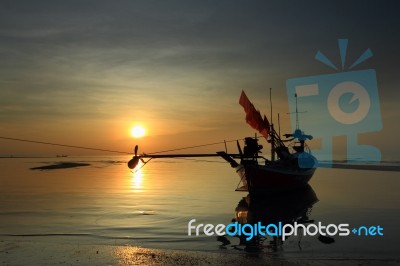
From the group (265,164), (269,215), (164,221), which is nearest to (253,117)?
(265,164)

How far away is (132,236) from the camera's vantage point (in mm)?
15469

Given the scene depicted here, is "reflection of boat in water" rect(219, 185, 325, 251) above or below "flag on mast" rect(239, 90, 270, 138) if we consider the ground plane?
below

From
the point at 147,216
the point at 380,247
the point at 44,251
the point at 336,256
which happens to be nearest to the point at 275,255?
the point at 336,256

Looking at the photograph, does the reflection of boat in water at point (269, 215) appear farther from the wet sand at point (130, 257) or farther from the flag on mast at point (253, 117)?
the flag on mast at point (253, 117)

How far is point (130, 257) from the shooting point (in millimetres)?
11273

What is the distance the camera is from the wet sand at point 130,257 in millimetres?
10742

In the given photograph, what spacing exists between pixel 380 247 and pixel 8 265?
12945 mm

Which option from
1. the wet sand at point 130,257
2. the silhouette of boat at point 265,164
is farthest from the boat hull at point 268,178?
the wet sand at point 130,257

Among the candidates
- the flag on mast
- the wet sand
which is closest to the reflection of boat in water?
the wet sand

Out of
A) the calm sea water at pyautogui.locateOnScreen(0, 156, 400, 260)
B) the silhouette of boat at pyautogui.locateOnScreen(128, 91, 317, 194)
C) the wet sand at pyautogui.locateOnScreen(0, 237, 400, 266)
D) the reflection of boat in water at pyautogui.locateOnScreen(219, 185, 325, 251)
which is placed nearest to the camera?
the wet sand at pyautogui.locateOnScreen(0, 237, 400, 266)

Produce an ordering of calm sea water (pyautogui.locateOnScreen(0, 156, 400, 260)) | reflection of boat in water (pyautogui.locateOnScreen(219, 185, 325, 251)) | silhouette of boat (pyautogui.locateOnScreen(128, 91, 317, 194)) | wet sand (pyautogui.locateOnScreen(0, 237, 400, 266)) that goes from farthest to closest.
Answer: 1. silhouette of boat (pyautogui.locateOnScreen(128, 91, 317, 194))
2. reflection of boat in water (pyautogui.locateOnScreen(219, 185, 325, 251))
3. calm sea water (pyautogui.locateOnScreen(0, 156, 400, 260))
4. wet sand (pyautogui.locateOnScreen(0, 237, 400, 266))

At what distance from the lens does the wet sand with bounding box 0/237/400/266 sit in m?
10.7

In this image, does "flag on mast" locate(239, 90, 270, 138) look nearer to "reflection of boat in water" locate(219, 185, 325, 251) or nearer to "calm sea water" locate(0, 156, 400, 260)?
"reflection of boat in water" locate(219, 185, 325, 251)

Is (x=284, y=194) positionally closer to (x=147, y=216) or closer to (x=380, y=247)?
(x=147, y=216)
